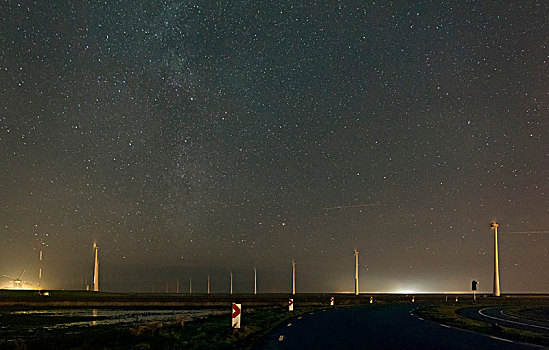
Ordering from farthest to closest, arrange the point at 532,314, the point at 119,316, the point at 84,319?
the point at 119,316
the point at 84,319
the point at 532,314

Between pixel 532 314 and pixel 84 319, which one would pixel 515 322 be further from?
pixel 84 319

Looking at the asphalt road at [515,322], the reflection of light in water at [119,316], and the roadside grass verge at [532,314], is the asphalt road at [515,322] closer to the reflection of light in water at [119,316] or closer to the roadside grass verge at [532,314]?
the roadside grass verge at [532,314]

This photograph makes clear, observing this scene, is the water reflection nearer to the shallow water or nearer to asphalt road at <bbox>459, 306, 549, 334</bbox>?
the shallow water

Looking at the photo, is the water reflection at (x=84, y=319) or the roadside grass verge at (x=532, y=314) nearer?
the roadside grass verge at (x=532, y=314)

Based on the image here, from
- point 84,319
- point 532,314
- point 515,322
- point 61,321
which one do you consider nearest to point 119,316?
point 84,319

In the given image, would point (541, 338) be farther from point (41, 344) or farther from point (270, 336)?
point (41, 344)

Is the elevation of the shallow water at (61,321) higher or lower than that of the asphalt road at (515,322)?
lower

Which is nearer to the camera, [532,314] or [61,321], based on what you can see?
[61,321]

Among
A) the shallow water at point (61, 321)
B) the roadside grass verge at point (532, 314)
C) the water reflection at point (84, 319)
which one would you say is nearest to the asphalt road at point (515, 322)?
the roadside grass verge at point (532, 314)

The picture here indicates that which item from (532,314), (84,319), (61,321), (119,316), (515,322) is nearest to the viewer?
(515,322)

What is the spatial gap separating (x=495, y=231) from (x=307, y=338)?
316 ft

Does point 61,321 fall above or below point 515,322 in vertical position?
below

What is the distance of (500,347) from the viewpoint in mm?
17109

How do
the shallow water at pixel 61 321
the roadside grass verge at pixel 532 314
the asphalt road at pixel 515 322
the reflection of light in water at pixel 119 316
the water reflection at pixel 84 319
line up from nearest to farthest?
the asphalt road at pixel 515 322 < the shallow water at pixel 61 321 < the roadside grass verge at pixel 532 314 < the water reflection at pixel 84 319 < the reflection of light in water at pixel 119 316
